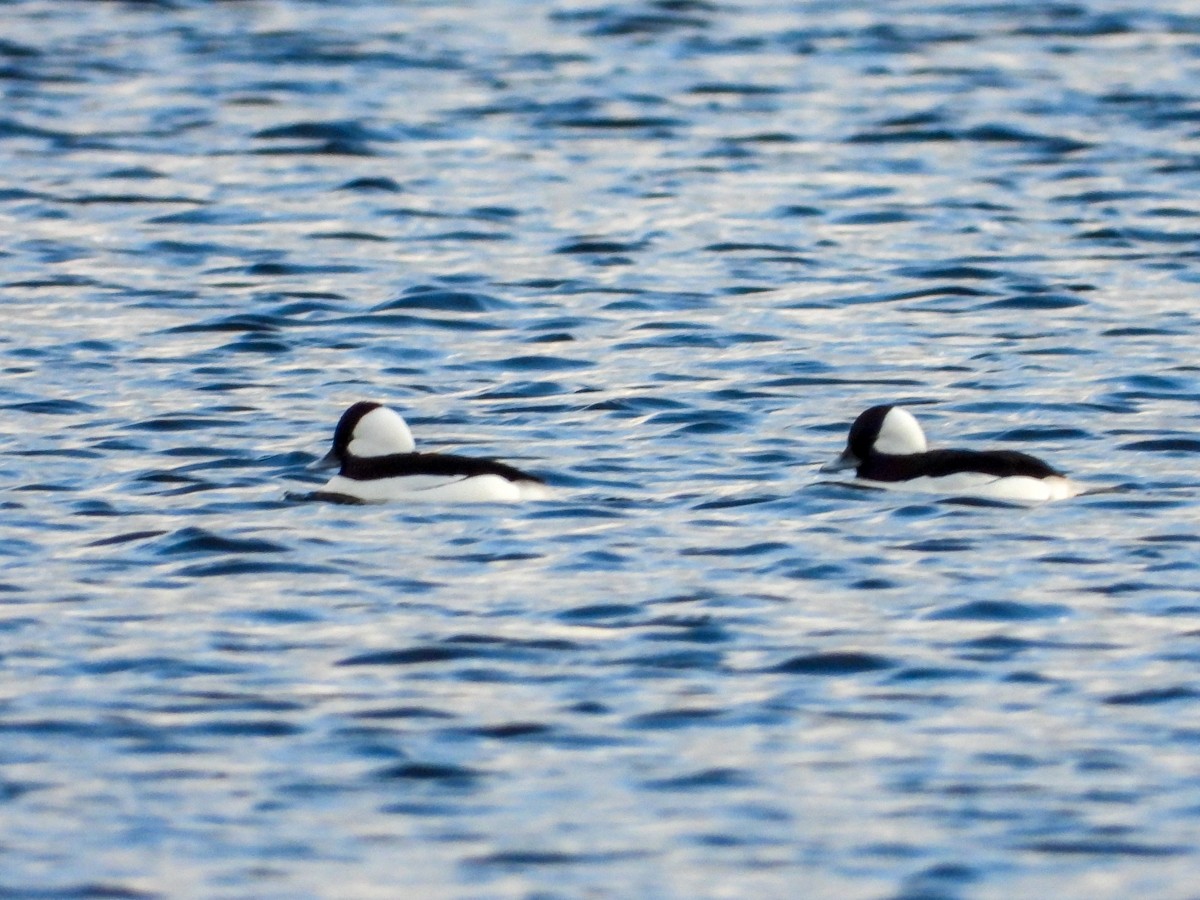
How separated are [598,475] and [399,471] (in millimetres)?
1219

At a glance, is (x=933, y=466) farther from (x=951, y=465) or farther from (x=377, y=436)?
(x=377, y=436)

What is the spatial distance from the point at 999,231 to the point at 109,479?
358 inches

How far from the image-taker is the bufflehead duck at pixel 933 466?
11625mm

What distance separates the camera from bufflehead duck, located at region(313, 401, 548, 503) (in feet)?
38.2

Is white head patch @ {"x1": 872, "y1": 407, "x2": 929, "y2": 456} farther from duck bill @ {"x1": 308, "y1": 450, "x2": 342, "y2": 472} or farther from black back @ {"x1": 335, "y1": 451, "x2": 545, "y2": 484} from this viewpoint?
duck bill @ {"x1": 308, "y1": 450, "x2": 342, "y2": 472}

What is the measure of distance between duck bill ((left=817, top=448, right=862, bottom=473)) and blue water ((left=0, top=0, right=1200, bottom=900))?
153 millimetres

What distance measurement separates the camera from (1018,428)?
541 inches

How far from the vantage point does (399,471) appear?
11.8m

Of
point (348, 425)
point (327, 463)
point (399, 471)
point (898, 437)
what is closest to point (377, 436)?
point (348, 425)

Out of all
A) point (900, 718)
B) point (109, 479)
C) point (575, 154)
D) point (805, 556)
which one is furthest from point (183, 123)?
point (900, 718)

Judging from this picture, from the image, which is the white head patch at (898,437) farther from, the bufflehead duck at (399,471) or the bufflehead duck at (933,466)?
the bufflehead duck at (399,471)

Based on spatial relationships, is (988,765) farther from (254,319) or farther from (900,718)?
(254,319)

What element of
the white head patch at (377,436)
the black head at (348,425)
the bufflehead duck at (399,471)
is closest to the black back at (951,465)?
the bufflehead duck at (399,471)

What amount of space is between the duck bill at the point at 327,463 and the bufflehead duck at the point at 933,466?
228 cm
